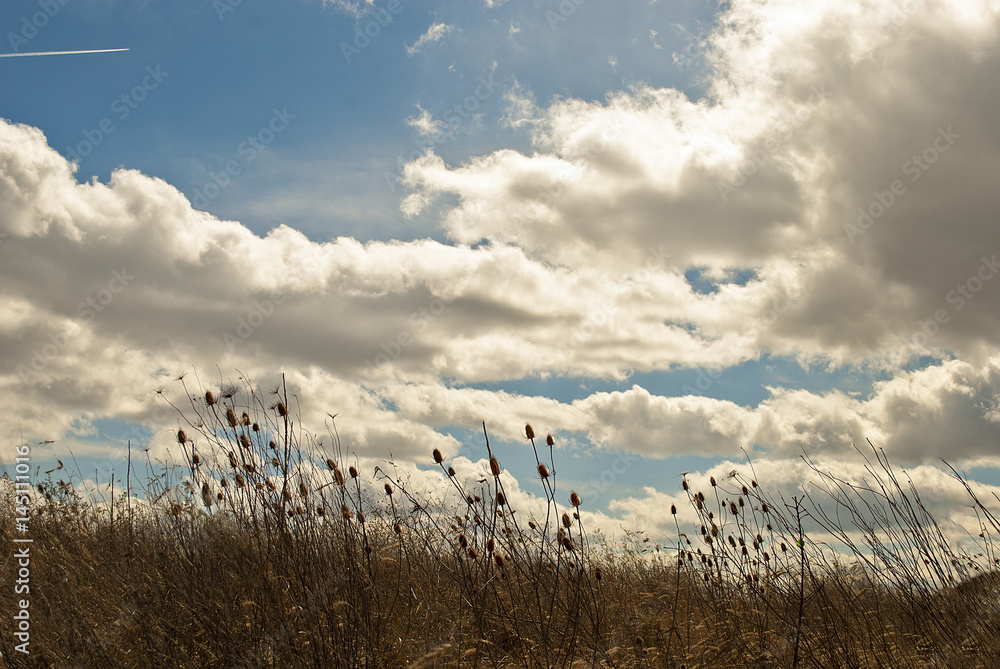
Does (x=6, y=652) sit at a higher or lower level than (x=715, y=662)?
higher

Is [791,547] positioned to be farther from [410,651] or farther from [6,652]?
[6,652]

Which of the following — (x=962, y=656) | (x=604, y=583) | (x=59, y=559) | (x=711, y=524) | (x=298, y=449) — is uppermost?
(x=298, y=449)

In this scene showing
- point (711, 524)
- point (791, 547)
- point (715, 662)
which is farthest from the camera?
point (711, 524)

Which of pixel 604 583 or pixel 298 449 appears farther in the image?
pixel 604 583

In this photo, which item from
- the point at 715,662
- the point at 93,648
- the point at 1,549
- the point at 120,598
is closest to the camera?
the point at 93,648

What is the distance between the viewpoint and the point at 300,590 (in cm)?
397

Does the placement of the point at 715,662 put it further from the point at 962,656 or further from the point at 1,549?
the point at 1,549

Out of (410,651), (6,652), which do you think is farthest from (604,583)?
(6,652)

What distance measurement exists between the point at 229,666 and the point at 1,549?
5.11m

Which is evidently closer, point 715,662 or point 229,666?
point 229,666

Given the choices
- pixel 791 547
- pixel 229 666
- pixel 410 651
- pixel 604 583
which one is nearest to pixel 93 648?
pixel 229 666

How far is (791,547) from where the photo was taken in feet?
18.3

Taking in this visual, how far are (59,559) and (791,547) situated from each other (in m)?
6.92

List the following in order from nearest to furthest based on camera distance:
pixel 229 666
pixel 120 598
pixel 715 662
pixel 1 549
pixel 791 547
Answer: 1. pixel 229 666
2. pixel 715 662
3. pixel 120 598
4. pixel 791 547
5. pixel 1 549
